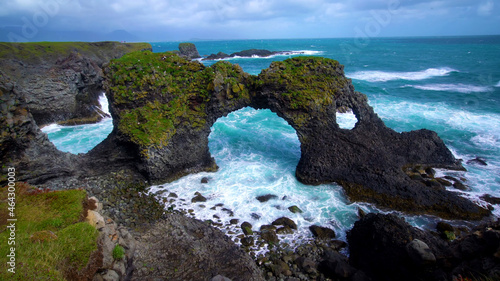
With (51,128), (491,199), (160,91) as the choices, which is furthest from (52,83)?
(491,199)

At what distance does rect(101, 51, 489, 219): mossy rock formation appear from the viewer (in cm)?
1870

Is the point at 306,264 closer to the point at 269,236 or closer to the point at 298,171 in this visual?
the point at 269,236

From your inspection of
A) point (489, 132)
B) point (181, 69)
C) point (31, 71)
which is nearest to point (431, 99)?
point (489, 132)

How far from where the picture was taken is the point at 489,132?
28266 millimetres

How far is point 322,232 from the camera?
1483cm

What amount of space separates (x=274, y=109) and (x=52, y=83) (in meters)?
30.7

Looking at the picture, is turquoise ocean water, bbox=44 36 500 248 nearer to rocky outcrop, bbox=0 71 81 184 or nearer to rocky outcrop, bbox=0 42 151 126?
rocky outcrop, bbox=0 42 151 126

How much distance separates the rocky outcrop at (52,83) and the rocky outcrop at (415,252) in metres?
32.9

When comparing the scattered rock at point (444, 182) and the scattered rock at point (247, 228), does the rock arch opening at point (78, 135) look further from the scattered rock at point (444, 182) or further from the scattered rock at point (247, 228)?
the scattered rock at point (444, 182)

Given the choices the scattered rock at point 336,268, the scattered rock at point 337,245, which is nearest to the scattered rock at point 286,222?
the scattered rock at point 337,245

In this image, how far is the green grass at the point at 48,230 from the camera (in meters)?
7.41

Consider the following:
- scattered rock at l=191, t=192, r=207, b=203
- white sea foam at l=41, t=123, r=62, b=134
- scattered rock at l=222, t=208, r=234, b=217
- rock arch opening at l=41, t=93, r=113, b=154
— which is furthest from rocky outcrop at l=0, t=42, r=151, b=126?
scattered rock at l=222, t=208, r=234, b=217

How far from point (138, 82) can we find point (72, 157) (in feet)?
23.7

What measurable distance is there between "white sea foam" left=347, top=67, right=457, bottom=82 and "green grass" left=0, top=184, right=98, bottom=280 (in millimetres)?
57232
